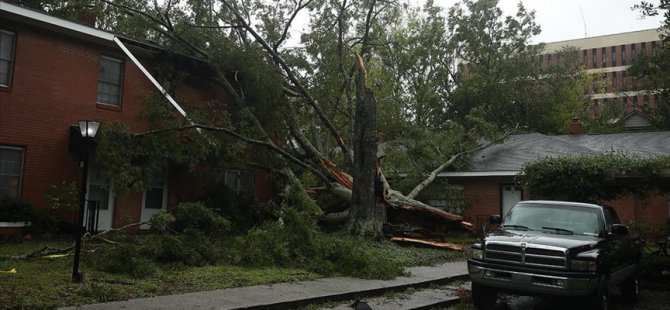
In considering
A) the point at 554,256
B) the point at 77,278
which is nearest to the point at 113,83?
the point at 77,278

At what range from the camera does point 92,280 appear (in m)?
8.38

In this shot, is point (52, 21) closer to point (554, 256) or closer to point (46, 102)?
point (46, 102)

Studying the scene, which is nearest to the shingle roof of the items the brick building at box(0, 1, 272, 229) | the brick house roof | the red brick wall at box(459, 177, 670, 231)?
the brick house roof

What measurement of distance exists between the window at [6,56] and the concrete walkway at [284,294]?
950 cm

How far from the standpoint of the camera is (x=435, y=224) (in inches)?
734

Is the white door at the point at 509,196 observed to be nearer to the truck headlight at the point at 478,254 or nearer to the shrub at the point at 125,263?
the truck headlight at the point at 478,254

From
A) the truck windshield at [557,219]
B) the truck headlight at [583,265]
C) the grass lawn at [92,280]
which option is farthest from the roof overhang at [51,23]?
the truck headlight at [583,265]

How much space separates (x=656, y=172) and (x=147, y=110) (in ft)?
44.4

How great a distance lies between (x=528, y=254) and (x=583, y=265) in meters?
0.74

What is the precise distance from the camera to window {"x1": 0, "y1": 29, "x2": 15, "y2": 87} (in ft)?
45.4

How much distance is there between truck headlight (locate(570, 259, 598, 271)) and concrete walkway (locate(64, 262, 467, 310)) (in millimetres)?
3252

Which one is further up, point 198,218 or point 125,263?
point 198,218

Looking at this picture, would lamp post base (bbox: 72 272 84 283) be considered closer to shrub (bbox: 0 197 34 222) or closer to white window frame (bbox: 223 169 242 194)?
shrub (bbox: 0 197 34 222)

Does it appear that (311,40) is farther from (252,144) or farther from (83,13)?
(83,13)
